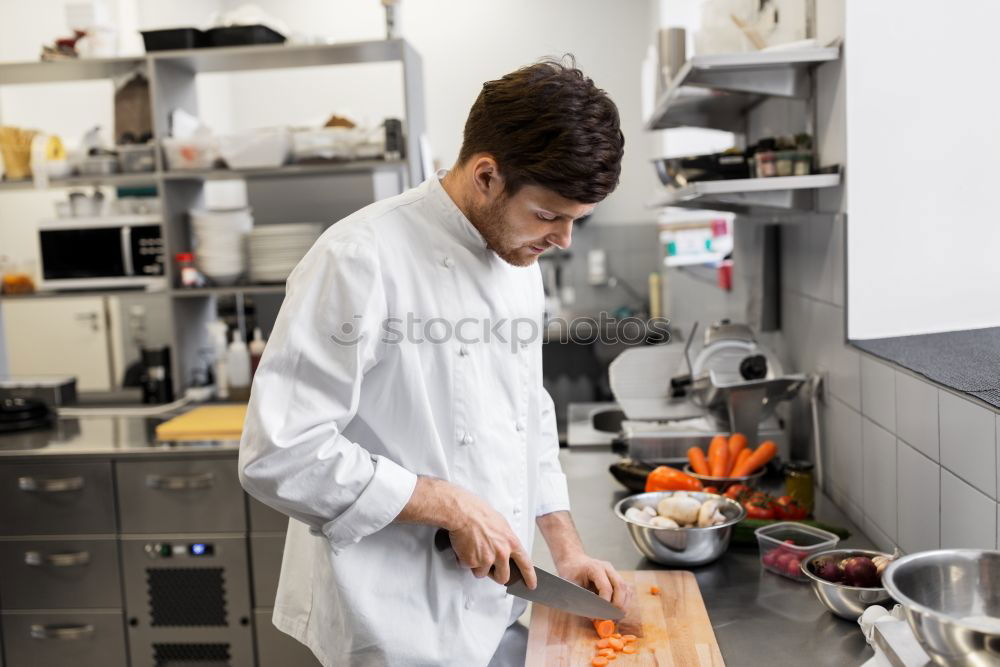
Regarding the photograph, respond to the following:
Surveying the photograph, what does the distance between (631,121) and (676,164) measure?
3841 millimetres

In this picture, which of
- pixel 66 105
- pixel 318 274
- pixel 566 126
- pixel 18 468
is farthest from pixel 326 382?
pixel 66 105

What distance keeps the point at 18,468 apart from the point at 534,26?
4.24 meters

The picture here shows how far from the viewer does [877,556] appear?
1446mm

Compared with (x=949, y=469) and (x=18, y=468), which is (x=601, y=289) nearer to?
(x=18, y=468)

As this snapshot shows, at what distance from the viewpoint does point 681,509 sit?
5.65ft

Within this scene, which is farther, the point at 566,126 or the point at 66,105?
the point at 66,105

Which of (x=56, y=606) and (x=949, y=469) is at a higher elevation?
(x=949, y=469)

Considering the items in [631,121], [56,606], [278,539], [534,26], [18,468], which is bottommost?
[56,606]

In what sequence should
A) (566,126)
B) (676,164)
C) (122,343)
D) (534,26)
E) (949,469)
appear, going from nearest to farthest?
(566,126)
(949,469)
(676,164)
(122,343)
(534,26)

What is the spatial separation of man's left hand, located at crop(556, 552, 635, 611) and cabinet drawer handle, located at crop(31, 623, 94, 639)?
210 centimetres

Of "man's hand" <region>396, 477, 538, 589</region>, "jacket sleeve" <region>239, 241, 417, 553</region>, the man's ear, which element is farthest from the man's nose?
"man's hand" <region>396, 477, 538, 589</region>

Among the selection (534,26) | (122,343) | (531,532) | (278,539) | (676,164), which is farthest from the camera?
(534,26)

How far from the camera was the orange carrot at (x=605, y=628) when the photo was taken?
1383 millimetres

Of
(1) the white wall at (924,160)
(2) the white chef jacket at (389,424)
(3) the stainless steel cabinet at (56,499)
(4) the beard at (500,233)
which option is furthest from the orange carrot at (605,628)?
(3) the stainless steel cabinet at (56,499)
